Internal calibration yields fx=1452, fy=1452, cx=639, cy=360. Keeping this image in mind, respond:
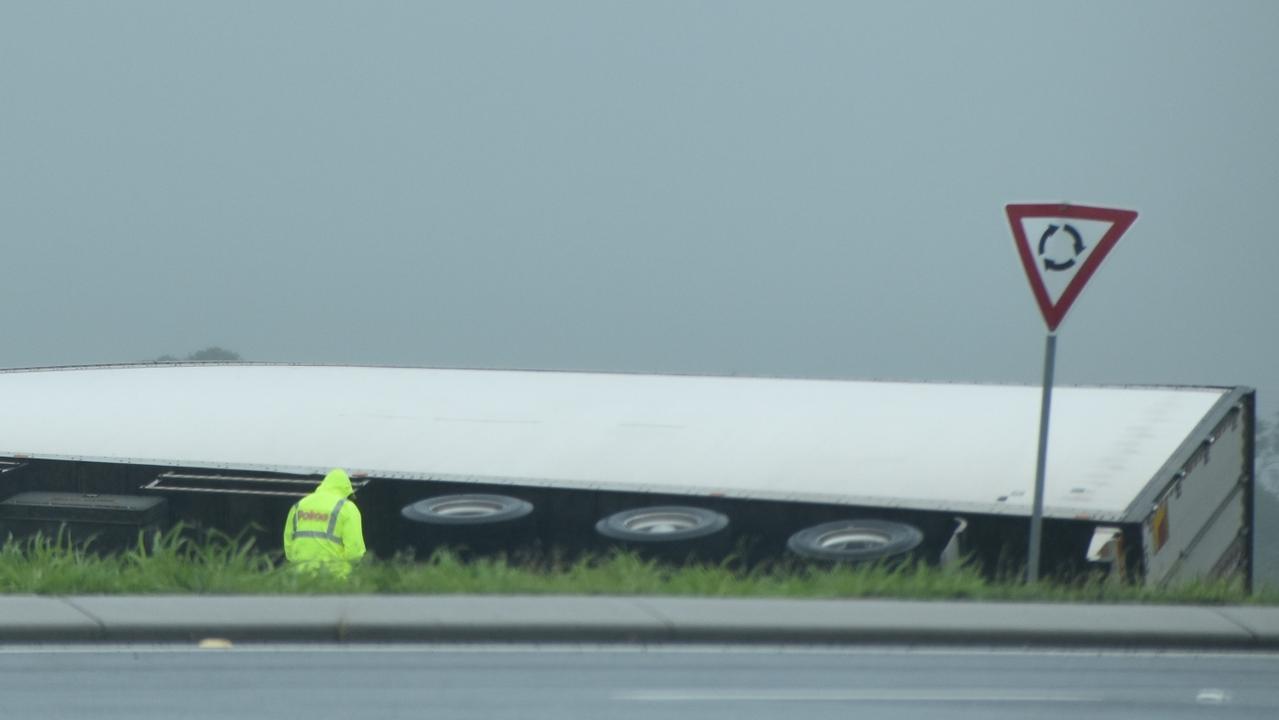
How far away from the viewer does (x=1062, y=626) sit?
27.0 feet

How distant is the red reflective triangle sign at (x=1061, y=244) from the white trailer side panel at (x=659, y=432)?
281cm

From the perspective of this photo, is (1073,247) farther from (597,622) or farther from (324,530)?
(324,530)

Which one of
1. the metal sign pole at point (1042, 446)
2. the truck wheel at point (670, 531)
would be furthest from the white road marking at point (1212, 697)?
the truck wheel at point (670, 531)

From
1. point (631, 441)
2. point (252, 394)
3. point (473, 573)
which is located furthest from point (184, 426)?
point (473, 573)

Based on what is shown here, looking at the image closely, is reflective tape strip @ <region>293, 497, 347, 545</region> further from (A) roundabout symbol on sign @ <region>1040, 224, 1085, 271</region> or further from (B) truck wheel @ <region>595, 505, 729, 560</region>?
(A) roundabout symbol on sign @ <region>1040, 224, 1085, 271</region>

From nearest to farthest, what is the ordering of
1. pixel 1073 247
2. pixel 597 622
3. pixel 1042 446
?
pixel 597 622 → pixel 1073 247 → pixel 1042 446

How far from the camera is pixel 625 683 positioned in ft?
24.6

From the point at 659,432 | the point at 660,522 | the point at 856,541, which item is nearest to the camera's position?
the point at 856,541

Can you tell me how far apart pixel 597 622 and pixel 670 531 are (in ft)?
11.0

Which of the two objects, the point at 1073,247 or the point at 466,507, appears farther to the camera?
the point at 466,507

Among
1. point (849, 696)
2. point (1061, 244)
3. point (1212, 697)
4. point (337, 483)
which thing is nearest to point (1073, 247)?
point (1061, 244)

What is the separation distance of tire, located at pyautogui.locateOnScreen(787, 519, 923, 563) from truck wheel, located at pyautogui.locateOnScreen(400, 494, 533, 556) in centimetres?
235

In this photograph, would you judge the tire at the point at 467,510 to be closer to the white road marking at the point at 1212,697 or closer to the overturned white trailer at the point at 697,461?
the overturned white trailer at the point at 697,461

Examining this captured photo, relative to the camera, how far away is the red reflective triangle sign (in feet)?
28.0
